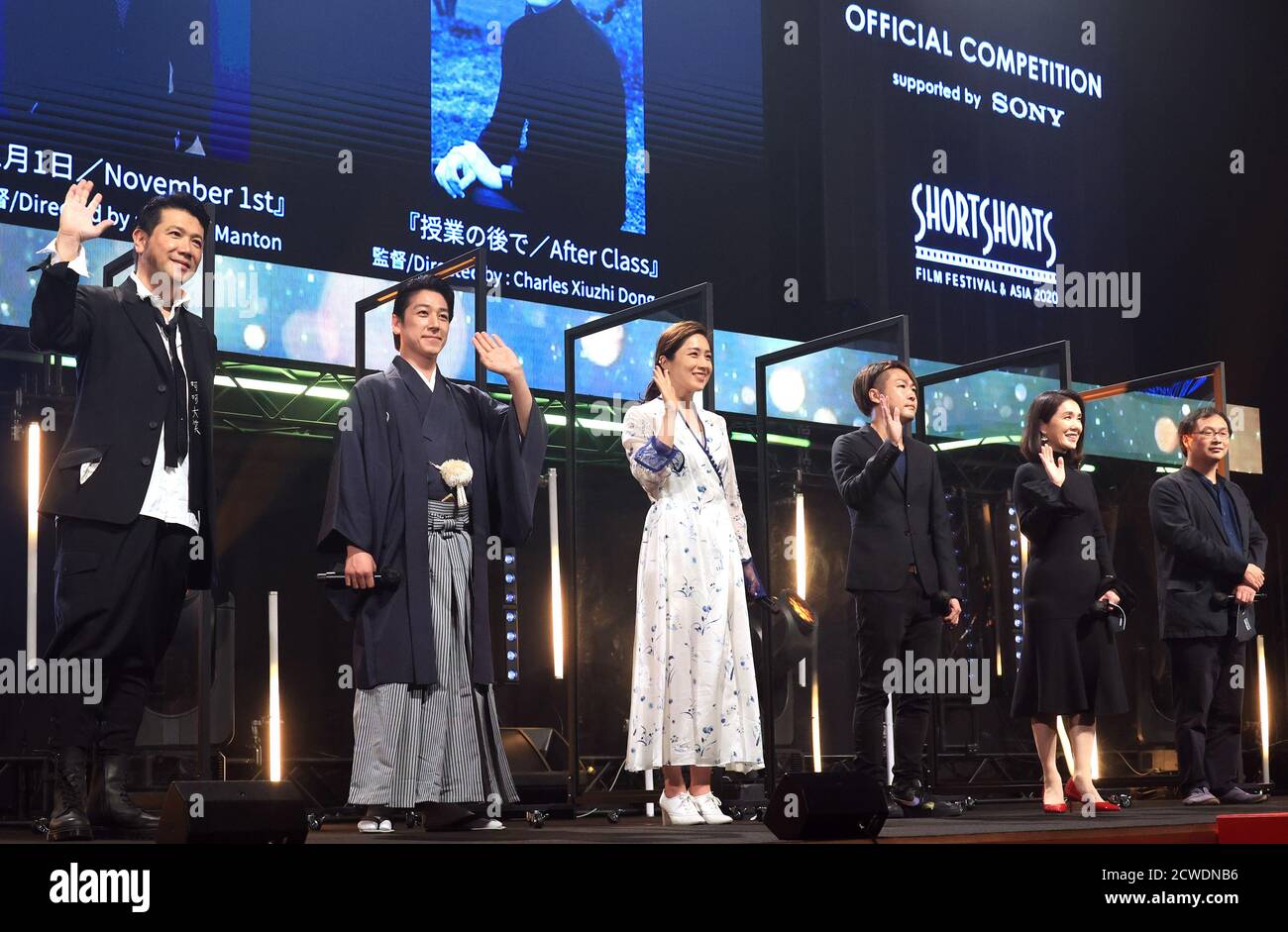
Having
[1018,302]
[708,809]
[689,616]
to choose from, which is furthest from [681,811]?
[1018,302]

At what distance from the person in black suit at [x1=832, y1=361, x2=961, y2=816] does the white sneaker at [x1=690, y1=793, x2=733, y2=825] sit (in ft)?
2.07

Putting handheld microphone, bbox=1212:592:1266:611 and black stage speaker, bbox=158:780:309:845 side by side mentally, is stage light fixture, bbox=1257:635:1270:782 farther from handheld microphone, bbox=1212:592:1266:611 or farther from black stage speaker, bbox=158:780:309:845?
black stage speaker, bbox=158:780:309:845

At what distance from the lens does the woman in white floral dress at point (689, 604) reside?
4.67 metres

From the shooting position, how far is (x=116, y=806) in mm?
3699

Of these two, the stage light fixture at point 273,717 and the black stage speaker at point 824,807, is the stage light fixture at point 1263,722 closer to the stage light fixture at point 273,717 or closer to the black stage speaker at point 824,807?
the black stage speaker at point 824,807

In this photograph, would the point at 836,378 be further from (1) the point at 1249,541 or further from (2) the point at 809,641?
(1) the point at 1249,541

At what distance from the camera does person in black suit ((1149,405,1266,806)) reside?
5996 millimetres

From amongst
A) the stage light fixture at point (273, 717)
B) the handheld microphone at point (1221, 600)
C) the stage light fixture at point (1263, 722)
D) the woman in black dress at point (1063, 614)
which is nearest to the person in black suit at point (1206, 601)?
the handheld microphone at point (1221, 600)

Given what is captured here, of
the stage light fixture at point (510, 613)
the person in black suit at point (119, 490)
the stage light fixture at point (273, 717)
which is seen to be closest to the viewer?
the person in black suit at point (119, 490)

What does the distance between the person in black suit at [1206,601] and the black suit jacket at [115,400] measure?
3872 mm

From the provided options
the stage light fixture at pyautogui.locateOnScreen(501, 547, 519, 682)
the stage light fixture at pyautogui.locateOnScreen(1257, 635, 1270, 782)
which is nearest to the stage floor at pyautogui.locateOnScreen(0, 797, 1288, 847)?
the stage light fixture at pyautogui.locateOnScreen(501, 547, 519, 682)
